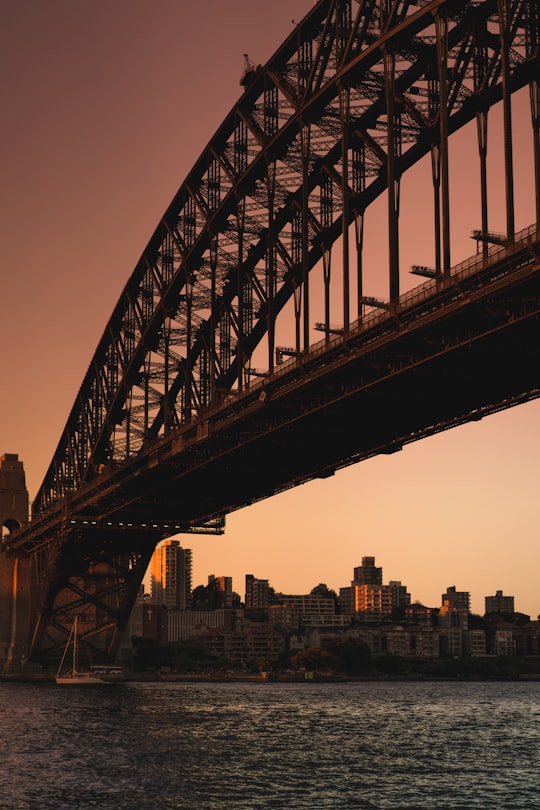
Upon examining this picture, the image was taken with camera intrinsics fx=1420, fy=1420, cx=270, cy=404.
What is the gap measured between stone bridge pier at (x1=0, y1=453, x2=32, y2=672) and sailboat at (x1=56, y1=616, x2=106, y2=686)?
476cm

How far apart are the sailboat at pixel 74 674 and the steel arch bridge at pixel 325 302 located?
11115mm

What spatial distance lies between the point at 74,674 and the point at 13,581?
16730 millimetres

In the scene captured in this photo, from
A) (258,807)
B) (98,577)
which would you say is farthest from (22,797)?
(98,577)

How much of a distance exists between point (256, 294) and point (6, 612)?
58.8 m

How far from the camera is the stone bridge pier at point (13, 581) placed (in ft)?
421

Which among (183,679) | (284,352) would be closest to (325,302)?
(284,352)

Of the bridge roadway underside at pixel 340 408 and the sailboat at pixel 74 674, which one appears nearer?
the bridge roadway underside at pixel 340 408

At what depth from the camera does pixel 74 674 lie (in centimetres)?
11756

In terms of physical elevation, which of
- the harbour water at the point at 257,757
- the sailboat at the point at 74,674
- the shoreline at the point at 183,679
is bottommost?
the harbour water at the point at 257,757

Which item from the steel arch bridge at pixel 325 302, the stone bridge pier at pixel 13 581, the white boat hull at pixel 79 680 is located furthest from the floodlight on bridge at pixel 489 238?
the stone bridge pier at pixel 13 581

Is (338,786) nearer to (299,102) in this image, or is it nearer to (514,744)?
(514,744)

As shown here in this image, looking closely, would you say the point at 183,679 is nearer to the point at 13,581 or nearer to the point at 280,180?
the point at 13,581

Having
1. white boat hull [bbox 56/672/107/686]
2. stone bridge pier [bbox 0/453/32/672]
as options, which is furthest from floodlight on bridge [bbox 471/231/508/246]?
stone bridge pier [bbox 0/453/32/672]

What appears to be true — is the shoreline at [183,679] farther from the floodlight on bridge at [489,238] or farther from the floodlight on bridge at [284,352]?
the floodlight on bridge at [489,238]
